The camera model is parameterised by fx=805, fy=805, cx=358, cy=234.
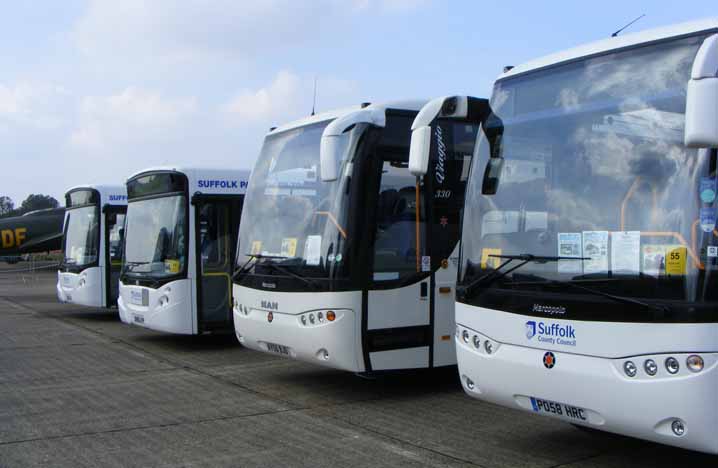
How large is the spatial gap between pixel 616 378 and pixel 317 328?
368 centimetres

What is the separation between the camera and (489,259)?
6.16 metres

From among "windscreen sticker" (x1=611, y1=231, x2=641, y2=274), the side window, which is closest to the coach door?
the side window

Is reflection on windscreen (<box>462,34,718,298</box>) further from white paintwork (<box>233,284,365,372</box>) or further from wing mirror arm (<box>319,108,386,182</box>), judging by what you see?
white paintwork (<box>233,284,365,372</box>)

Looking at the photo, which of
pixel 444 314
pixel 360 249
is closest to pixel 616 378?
pixel 360 249

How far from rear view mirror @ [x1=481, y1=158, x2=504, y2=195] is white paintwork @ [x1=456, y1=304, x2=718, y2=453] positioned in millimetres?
961

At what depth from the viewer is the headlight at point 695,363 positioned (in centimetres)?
475

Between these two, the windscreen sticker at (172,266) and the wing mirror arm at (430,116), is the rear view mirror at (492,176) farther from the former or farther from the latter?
the windscreen sticker at (172,266)

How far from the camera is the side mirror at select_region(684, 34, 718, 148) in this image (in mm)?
4699

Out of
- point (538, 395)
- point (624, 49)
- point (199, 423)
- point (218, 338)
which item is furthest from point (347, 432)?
point (218, 338)

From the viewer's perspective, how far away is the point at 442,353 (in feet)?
28.7

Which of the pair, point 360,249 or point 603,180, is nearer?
point 603,180

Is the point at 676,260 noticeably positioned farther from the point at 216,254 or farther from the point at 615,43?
the point at 216,254

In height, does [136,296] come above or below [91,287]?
above

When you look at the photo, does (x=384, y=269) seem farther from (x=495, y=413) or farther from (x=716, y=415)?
(x=716, y=415)
